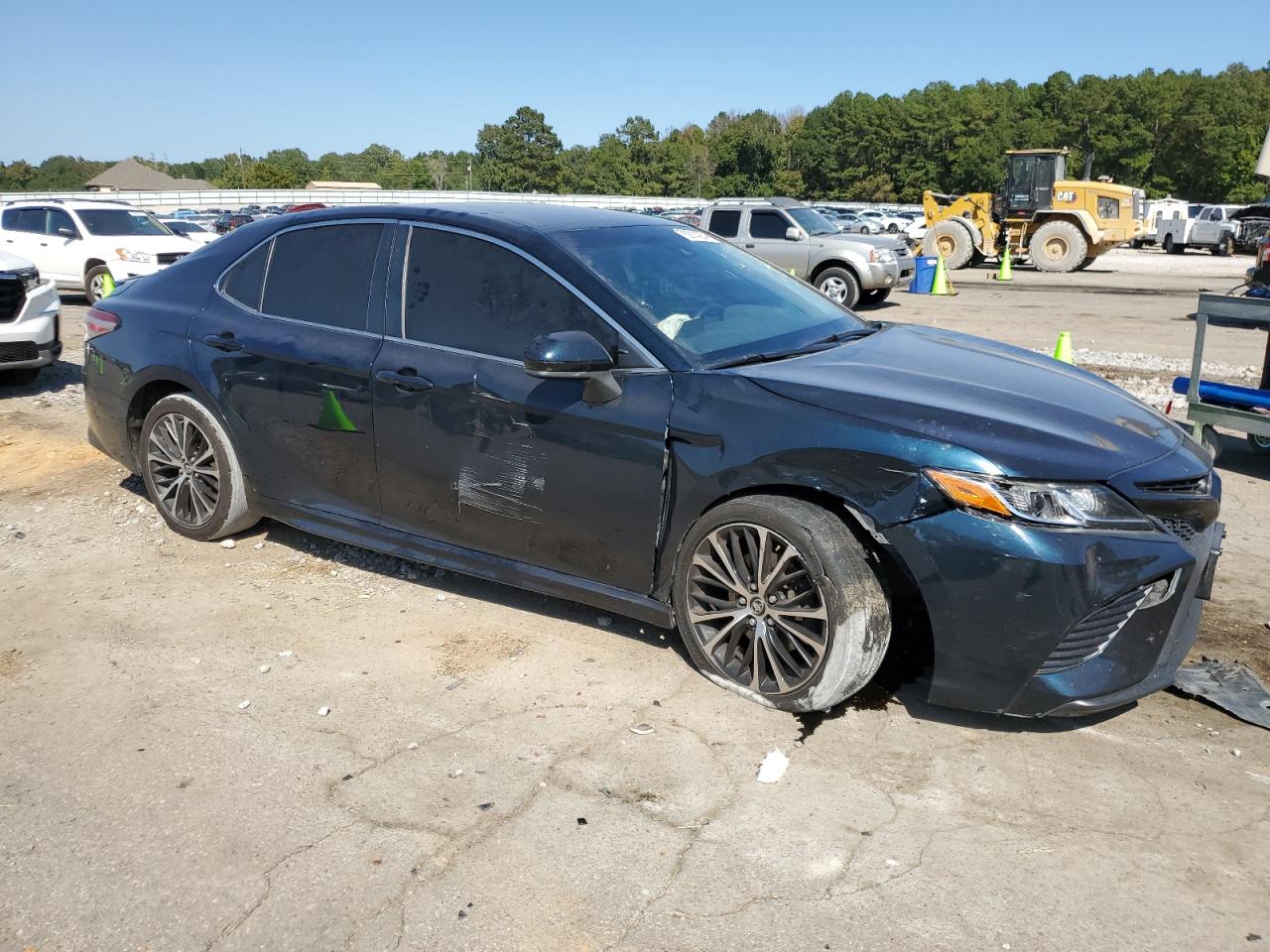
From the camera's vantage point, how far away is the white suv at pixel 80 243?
1570 centimetres

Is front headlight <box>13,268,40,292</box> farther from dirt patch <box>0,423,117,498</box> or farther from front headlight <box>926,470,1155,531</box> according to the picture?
front headlight <box>926,470,1155,531</box>

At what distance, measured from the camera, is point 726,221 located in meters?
17.8

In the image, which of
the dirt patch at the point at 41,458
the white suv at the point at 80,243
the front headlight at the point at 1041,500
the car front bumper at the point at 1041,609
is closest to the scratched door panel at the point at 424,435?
the car front bumper at the point at 1041,609

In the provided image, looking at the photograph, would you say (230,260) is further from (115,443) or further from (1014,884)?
(1014,884)

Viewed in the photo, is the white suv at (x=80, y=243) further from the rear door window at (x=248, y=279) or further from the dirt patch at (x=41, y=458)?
the rear door window at (x=248, y=279)

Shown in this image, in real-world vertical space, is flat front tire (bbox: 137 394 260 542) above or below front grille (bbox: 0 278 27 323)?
below

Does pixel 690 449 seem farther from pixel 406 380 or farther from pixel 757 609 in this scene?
pixel 406 380

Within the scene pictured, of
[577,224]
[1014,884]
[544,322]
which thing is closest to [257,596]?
[544,322]

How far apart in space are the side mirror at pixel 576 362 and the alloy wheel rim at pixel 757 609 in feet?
2.20

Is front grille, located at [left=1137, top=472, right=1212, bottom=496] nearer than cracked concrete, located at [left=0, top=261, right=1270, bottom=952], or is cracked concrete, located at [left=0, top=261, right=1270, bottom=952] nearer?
cracked concrete, located at [left=0, top=261, right=1270, bottom=952]

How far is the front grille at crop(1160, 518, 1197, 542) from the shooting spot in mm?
3285

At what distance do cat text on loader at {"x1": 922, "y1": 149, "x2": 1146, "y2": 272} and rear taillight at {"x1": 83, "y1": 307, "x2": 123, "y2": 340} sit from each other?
2427cm

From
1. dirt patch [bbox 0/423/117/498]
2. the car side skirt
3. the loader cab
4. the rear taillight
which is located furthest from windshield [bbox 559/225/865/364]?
the loader cab

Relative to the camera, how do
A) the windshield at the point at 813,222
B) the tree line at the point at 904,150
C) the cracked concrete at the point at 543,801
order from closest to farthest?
the cracked concrete at the point at 543,801 → the windshield at the point at 813,222 → the tree line at the point at 904,150
